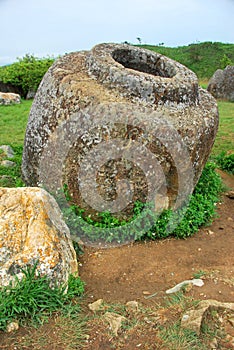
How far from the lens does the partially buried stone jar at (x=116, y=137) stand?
210 inches

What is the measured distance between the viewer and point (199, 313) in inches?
145

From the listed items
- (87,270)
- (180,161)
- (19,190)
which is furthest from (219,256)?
(19,190)

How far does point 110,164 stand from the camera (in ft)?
17.7

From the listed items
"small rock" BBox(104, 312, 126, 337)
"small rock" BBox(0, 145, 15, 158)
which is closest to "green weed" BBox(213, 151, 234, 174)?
"small rock" BBox(0, 145, 15, 158)

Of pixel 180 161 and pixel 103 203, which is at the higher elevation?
pixel 180 161

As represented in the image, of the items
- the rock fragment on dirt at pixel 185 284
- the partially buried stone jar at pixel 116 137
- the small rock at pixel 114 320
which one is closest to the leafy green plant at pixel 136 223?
the partially buried stone jar at pixel 116 137

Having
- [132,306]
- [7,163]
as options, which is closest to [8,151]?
[7,163]

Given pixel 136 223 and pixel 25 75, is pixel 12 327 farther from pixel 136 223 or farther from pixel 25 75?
pixel 25 75

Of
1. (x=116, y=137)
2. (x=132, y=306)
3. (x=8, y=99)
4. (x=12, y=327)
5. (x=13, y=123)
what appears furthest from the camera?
(x=8, y=99)

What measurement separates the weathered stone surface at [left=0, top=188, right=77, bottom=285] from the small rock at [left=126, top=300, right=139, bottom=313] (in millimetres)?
654

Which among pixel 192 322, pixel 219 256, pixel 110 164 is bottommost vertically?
pixel 219 256

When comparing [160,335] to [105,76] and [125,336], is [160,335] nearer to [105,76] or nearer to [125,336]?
[125,336]

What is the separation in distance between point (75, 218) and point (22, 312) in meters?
1.83

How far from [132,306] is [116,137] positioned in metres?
2.12
